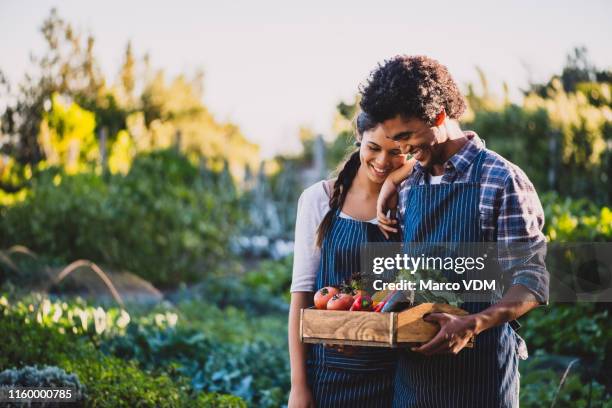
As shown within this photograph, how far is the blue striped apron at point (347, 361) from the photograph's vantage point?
8.77ft

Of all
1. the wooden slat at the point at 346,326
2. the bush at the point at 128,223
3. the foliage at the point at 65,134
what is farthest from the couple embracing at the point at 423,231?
the foliage at the point at 65,134

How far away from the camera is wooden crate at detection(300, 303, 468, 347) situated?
7.24 ft

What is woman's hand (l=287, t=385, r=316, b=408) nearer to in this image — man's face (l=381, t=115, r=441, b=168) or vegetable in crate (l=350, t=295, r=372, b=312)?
vegetable in crate (l=350, t=295, r=372, b=312)

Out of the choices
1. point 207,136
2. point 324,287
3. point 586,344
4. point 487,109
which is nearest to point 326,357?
point 324,287

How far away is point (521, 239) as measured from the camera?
2.27 metres

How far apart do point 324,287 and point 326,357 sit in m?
0.28

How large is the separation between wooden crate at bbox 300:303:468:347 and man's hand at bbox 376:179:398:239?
1.62 feet

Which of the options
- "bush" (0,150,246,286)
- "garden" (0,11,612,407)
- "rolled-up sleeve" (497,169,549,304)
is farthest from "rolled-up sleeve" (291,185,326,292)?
"bush" (0,150,246,286)

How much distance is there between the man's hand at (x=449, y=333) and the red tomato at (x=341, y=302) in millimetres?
323

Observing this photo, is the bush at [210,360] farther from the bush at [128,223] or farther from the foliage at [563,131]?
the foliage at [563,131]

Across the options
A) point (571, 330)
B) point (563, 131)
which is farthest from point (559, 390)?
point (563, 131)

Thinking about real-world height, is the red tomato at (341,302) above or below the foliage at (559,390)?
above

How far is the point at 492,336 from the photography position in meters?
2.38

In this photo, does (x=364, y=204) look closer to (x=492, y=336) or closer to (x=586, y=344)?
(x=492, y=336)
